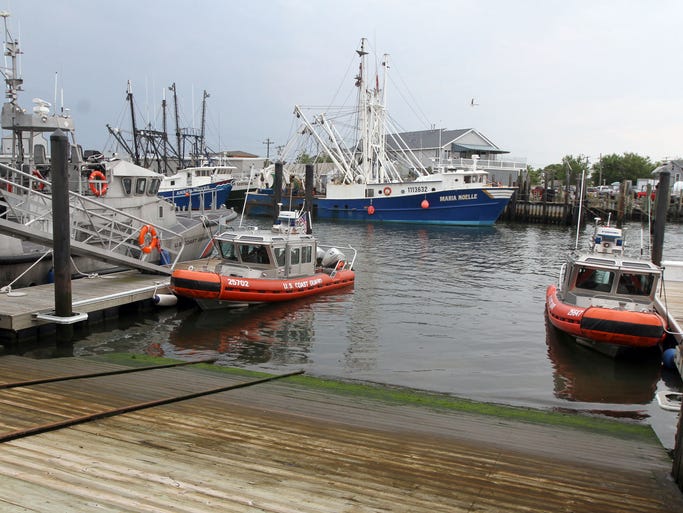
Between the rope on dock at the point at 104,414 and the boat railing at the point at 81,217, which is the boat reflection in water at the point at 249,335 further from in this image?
the rope on dock at the point at 104,414

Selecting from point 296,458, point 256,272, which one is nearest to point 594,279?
point 256,272

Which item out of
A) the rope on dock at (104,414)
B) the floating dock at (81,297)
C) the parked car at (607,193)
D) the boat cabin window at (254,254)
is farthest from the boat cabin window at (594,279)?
the parked car at (607,193)

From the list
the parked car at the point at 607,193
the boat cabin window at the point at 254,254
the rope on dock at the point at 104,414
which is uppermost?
the parked car at the point at 607,193

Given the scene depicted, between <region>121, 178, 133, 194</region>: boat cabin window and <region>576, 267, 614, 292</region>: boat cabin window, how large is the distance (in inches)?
559

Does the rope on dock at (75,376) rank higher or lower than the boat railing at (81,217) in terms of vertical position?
lower

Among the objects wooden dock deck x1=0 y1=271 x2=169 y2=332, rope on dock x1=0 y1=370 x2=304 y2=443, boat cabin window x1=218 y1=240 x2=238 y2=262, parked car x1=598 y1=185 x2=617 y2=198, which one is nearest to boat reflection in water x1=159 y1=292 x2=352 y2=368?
wooden dock deck x1=0 y1=271 x2=169 y2=332

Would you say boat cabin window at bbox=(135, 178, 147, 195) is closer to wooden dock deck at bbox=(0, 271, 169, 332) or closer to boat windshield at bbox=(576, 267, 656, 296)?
wooden dock deck at bbox=(0, 271, 169, 332)

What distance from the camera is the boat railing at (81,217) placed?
14656mm

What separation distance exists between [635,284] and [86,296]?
12619mm

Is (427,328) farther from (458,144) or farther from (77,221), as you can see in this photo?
(458,144)

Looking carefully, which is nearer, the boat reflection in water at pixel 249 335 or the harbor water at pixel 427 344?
the harbor water at pixel 427 344

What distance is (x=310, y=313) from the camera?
16.5 meters

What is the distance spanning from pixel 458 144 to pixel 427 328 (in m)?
58.0

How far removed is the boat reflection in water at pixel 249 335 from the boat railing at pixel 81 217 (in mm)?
2975
